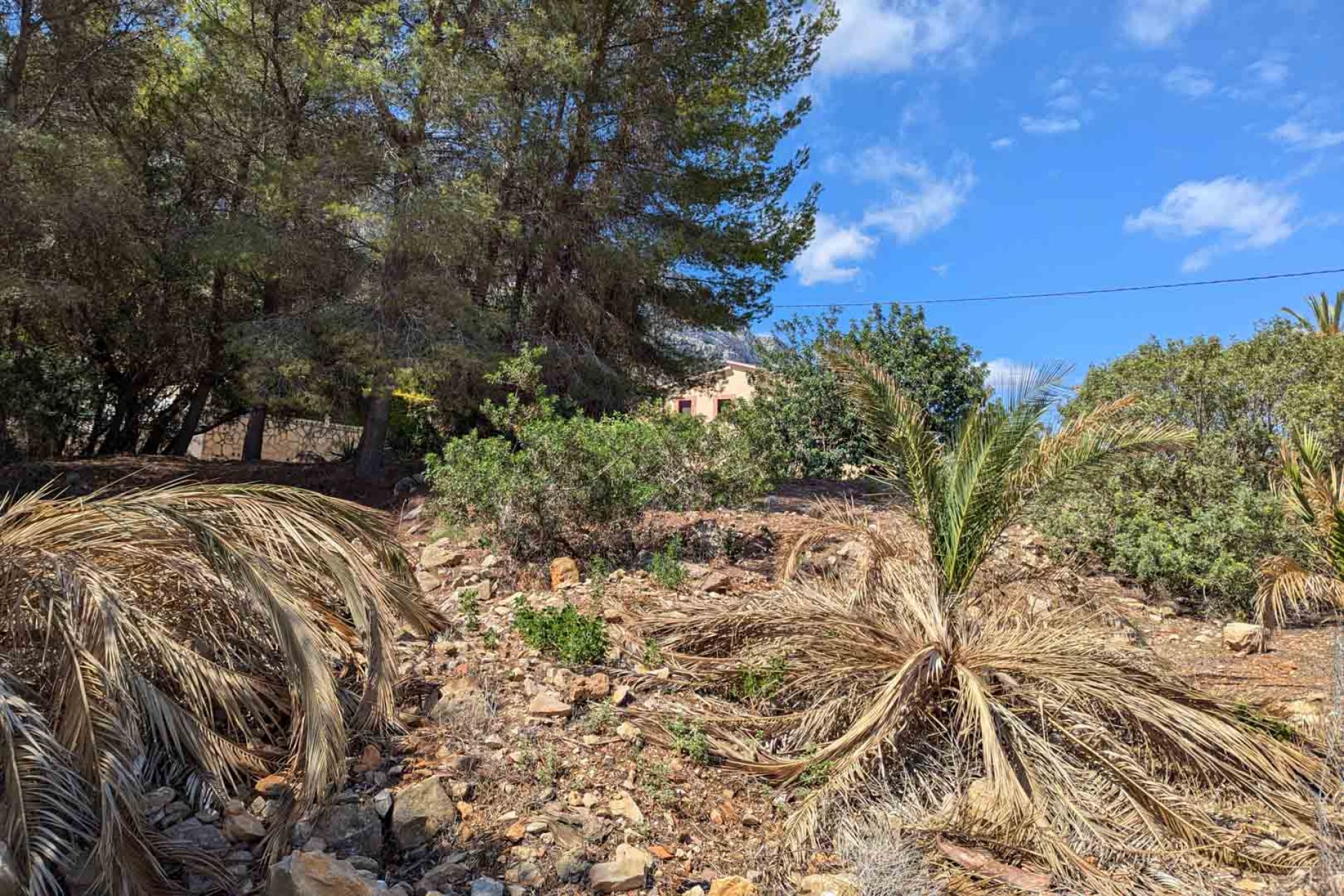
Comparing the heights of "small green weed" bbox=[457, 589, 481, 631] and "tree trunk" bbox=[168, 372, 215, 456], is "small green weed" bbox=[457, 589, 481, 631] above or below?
below

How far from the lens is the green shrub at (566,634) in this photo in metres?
4.96

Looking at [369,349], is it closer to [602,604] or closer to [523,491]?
[523,491]

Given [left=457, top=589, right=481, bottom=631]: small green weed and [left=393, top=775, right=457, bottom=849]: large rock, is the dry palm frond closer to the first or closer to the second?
[left=393, top=775, right=457, bottom=849]: large rock

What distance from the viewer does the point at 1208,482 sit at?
28.0 ft

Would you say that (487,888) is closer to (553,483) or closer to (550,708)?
(550,708)

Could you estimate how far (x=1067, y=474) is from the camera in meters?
5.19

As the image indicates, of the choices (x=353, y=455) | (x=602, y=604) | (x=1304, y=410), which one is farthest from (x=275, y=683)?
(x=353, y=455)

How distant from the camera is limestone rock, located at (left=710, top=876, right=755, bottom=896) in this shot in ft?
11.1

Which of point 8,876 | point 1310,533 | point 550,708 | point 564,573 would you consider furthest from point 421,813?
point 1310,533

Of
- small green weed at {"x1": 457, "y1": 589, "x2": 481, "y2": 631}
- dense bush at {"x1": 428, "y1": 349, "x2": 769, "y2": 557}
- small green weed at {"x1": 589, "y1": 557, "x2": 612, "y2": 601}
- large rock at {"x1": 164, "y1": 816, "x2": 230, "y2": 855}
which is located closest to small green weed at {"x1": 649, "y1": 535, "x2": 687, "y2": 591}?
small green weed at {"x1": 589, "y1": 557, "x2": 612, "y2": 601}

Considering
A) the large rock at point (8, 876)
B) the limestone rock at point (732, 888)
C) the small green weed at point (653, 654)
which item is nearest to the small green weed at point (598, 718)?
the small green weed at point (653, 654)

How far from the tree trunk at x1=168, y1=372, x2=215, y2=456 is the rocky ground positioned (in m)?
10.5

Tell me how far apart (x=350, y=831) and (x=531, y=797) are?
738 mm

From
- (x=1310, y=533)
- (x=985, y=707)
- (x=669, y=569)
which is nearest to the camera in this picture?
(x=985, y=707)
